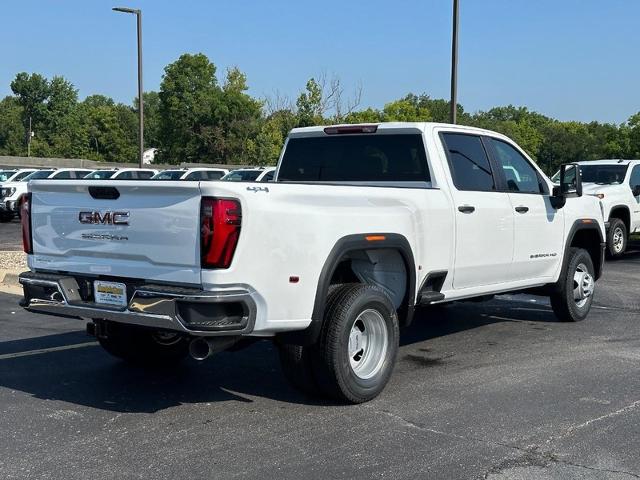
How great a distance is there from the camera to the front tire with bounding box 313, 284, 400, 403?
556cm

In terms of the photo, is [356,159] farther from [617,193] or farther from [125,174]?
[125,174]

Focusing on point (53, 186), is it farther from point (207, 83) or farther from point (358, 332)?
point (207, 83)

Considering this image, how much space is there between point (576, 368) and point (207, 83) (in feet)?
228

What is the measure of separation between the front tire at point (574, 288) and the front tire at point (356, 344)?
3.43 m

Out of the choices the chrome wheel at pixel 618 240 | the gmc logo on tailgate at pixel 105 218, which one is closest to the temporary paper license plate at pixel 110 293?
the gmc logo on tailgate at pixel 105 218

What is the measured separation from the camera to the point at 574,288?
9.08 meters

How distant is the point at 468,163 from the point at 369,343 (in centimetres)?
222

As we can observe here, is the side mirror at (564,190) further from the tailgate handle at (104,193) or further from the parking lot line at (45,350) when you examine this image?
the parking lot line at (45,350)

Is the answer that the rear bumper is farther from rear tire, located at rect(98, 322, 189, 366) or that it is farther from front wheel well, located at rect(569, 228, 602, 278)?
front wheel well, located at rect(569, 228, 602, 278)

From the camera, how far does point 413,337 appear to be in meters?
8.37

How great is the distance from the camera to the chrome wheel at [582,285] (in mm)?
9070

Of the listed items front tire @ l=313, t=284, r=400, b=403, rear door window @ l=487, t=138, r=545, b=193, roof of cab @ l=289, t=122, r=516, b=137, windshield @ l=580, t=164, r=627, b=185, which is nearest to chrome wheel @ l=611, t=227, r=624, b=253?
windshield @ l=580, t=164, r=627, b=185

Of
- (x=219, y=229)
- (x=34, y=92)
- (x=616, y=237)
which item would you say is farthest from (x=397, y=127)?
(x=34, y=92)

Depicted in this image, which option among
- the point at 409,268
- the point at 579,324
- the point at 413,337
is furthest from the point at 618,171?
the point at 409,268
